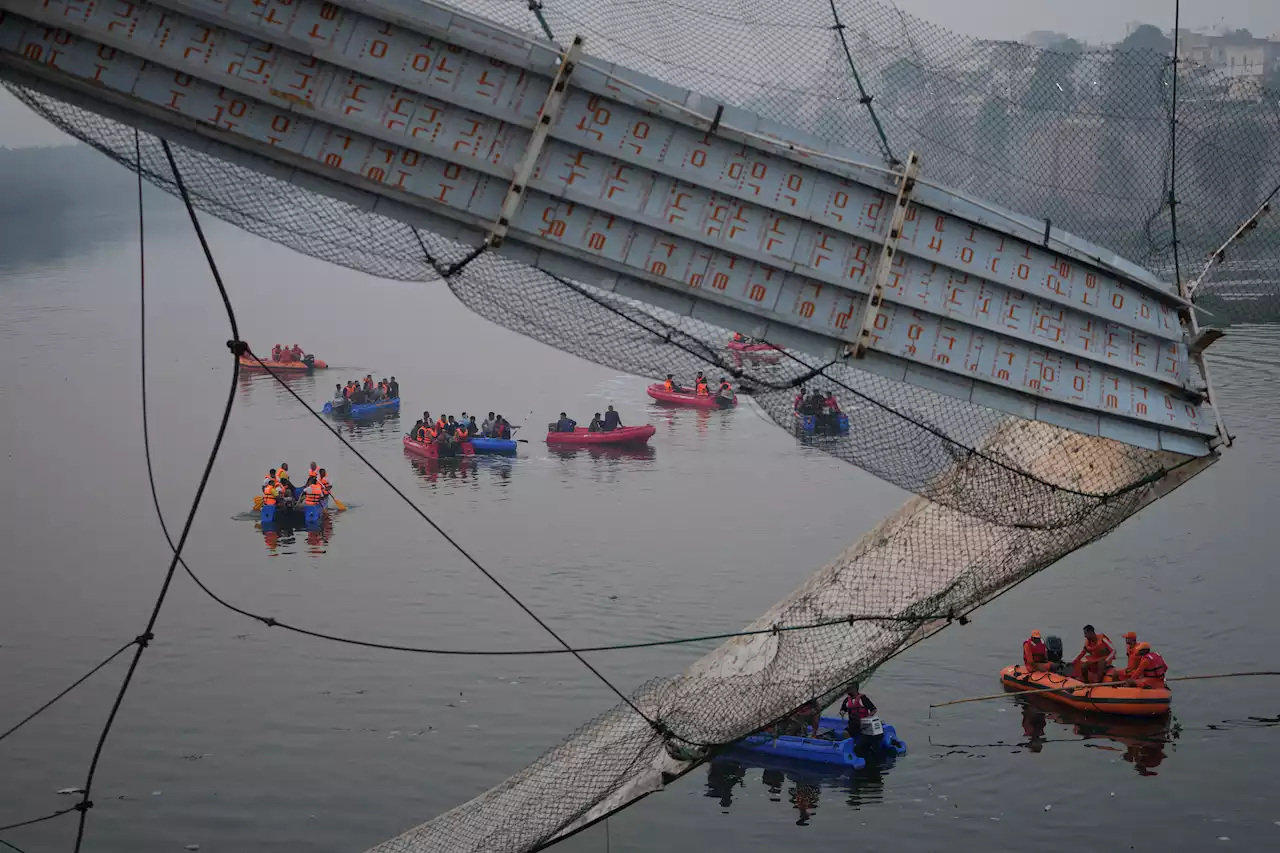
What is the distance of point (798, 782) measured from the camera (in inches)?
952

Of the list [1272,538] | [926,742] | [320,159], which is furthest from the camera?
[1272,538]

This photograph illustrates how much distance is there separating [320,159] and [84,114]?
1.93 meters

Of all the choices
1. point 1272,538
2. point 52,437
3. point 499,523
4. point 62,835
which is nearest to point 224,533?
point 499,523

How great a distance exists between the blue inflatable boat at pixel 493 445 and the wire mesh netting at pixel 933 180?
31254 millimetres

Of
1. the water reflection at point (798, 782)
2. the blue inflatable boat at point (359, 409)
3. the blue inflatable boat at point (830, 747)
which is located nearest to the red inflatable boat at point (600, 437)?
the blue inflatable boat at point (359, 409)

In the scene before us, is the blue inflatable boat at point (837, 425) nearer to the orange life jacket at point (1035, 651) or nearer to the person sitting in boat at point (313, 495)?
the orange life jacket at point (1035, 651)

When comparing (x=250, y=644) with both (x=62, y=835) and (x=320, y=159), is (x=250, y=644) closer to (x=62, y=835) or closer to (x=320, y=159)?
(x=62, y=835)

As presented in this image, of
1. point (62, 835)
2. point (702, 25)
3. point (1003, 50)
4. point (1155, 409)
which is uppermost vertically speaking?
point (1003, 50)

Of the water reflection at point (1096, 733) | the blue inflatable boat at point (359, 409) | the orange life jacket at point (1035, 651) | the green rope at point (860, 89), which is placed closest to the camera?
the green rope at point (860, 89)

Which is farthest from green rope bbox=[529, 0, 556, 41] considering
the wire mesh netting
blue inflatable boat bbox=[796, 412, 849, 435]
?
blue inflatable boat bbox=[796, 412, 849, 435]

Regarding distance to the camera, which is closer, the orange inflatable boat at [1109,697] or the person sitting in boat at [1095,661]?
the orange inflatable boat at [1109,697]

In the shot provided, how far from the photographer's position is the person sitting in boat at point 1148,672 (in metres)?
25.8

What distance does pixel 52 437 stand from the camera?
4966 centimetres

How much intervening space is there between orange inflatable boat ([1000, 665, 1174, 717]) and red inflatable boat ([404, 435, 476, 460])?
2362 cm
